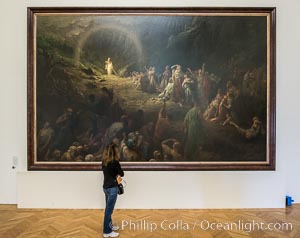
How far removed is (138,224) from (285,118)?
3815mm

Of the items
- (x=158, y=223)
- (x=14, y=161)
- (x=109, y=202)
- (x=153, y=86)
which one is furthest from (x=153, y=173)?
(x=14, y=161)

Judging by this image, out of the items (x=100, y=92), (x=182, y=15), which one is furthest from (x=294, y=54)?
(x=100, y=92)

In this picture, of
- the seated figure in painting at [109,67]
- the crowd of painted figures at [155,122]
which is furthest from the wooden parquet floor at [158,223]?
the seated figure in painting at [109,67]

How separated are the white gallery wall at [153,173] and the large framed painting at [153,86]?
221 millimetres

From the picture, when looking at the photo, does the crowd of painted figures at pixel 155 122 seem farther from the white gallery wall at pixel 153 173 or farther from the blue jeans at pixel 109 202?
the blue jeans at pixel 109 202

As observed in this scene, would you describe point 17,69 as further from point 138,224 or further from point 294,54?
point 294,54

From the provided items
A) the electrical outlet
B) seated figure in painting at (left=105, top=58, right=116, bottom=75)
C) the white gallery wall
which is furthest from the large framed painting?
the electrical outlet

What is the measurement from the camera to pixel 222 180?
494 centimetres

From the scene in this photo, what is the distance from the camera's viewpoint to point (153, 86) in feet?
16.5

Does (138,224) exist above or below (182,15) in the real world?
below

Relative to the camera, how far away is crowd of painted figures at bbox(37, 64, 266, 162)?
500cm

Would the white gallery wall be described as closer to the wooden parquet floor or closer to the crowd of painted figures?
the wooden parquet floor

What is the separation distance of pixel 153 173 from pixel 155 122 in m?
1.08

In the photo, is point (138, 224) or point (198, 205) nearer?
point (138, 224)
